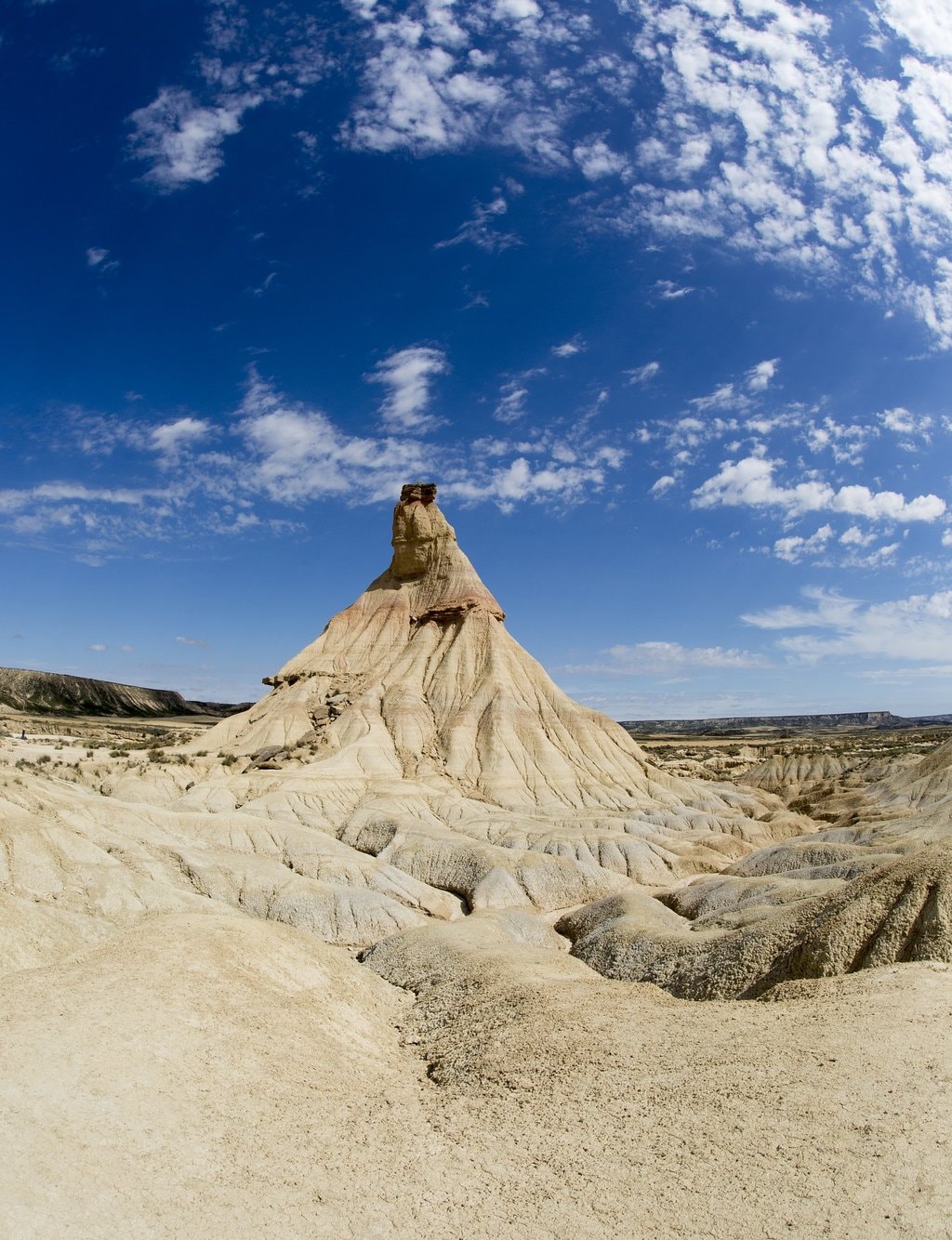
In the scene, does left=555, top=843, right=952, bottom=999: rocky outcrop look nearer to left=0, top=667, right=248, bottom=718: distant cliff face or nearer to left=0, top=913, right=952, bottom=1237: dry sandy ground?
left=0, top=913, right=952, bottom=1237: dry sandy ground

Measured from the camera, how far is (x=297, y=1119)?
36.3 feet

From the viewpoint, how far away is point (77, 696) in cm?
13575

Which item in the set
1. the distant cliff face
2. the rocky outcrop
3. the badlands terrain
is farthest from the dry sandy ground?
the distant cliff face

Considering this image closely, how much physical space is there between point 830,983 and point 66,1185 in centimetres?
1317

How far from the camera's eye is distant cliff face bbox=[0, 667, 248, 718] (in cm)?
12375

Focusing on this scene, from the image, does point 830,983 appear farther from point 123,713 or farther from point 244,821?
point 123,713

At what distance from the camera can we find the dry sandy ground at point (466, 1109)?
845 cm

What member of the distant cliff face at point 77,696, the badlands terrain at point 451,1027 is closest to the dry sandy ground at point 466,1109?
the badlands terrain at point 451,1027

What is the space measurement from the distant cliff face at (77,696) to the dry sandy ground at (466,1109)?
121 metres

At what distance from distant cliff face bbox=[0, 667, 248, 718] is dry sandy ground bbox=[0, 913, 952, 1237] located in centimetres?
12116

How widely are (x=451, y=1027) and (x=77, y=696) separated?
139497 millimetres

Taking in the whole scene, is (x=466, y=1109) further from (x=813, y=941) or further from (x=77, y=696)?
(x=77, y=696)

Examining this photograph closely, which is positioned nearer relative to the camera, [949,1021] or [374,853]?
[949,1021]

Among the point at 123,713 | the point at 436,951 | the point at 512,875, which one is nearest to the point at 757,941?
the point at 436,951
